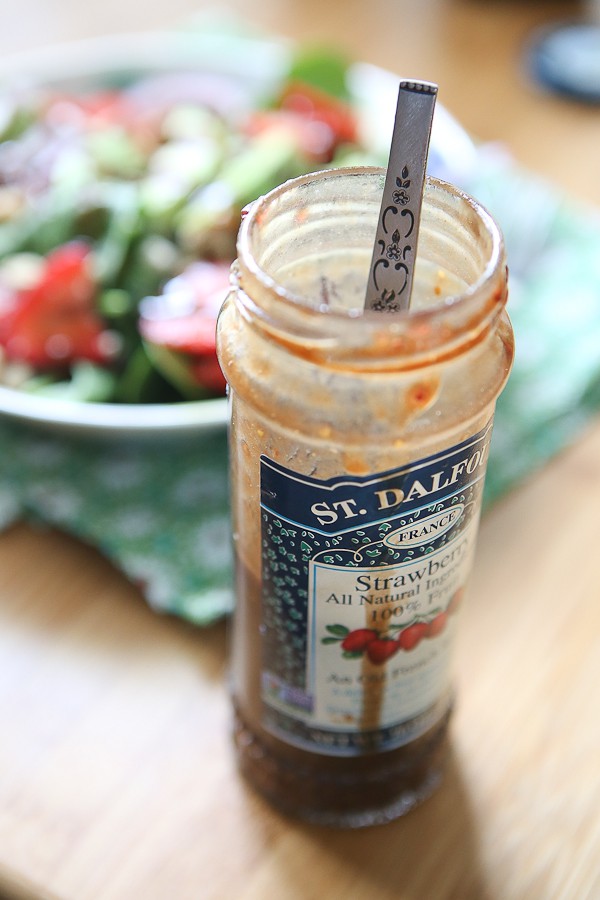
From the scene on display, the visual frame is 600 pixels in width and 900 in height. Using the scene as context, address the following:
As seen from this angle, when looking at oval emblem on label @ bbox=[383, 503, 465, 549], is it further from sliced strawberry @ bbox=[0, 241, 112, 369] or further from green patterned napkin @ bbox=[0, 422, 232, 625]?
sliced strawberry @ bbox=[0, 241, 112, 369]

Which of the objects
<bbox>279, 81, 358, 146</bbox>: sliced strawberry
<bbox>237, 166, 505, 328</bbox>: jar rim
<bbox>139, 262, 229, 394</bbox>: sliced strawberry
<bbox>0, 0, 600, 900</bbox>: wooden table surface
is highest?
<bbox>237, 166, 505, 328</bbox>: jar rim

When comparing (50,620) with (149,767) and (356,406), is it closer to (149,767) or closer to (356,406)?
(149,767)

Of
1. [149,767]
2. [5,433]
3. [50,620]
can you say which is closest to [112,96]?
[5,433]

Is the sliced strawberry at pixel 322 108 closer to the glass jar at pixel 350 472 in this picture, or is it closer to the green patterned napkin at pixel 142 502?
the green patterned napkin at pixel 142 502

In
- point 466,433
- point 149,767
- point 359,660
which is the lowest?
point 149,767

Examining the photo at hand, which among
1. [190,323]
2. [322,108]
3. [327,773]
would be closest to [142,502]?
[190,323]

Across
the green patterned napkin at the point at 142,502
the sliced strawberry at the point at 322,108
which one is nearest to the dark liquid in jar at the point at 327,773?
the green patterned napkin at the point at 142,502

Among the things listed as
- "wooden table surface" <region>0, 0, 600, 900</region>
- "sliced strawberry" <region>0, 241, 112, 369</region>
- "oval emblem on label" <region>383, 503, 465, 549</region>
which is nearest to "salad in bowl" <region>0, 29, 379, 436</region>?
"sliced strawberry" <region>0, 241, 112, 369</region>

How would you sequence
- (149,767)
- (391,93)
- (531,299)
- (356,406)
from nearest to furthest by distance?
1. (356,406)
2. (149,767)
3. (531,299)
4. (391,93)
